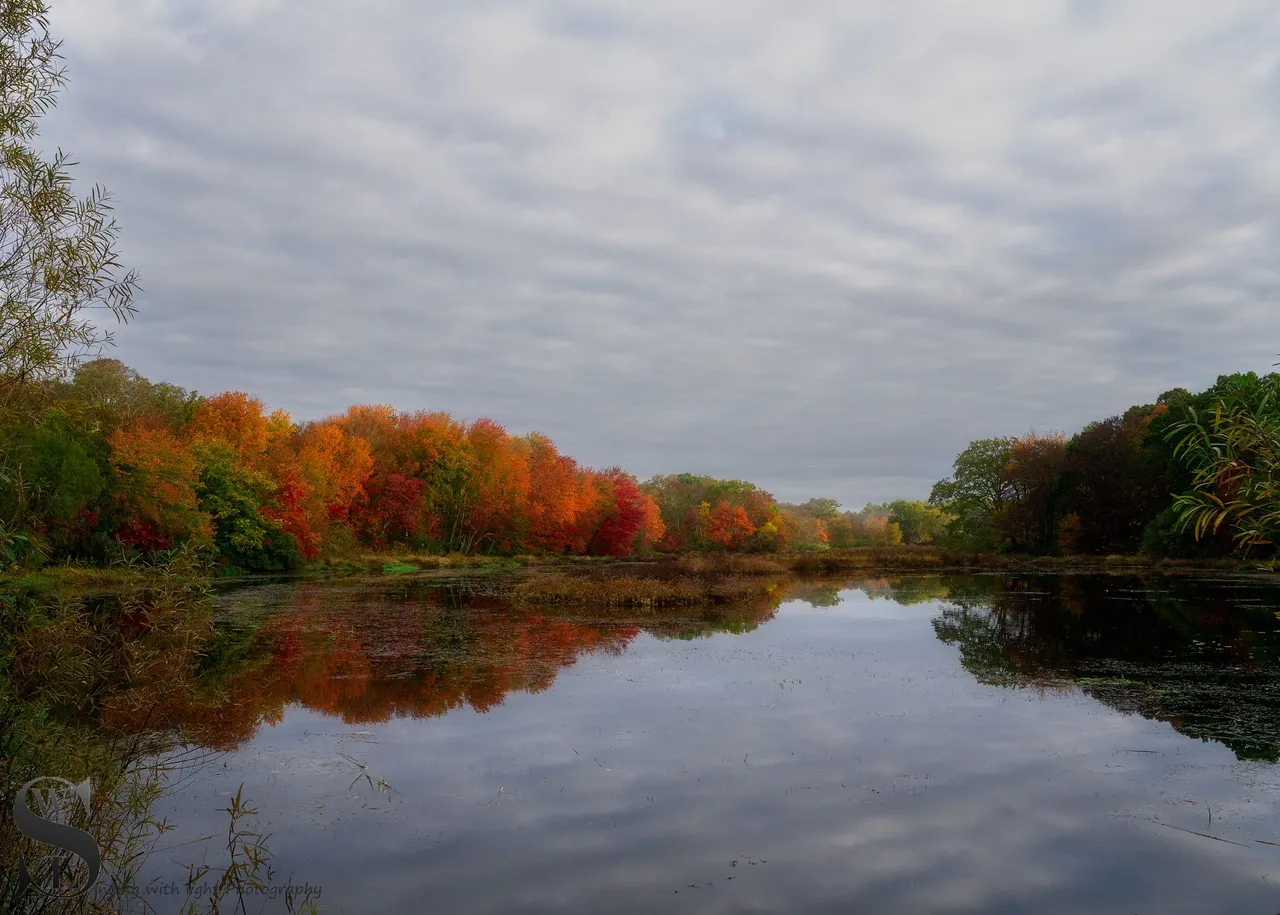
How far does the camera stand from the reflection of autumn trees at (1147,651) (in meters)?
13.4

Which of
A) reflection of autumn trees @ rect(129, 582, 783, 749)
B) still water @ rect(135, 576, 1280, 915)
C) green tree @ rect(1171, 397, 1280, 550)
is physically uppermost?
green tree @ rect(1171, 397, 1280, 550)

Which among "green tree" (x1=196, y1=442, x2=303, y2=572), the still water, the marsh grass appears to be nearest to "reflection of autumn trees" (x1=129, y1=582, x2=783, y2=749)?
the still water

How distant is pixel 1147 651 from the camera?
19.7 meters

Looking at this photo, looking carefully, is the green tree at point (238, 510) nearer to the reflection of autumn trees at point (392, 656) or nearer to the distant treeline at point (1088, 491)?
the reflection of autumn trees at point (392, 656)

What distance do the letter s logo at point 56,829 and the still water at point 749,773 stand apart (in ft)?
2.78

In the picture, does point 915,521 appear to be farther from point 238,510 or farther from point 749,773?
point 749,773

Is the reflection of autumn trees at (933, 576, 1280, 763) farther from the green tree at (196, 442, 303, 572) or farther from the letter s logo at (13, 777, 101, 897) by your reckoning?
the green tree at (196, 442, 303, 572)

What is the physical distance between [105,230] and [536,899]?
7.17m

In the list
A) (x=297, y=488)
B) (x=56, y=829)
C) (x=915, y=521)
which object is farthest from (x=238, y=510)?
(x=915, y=521)

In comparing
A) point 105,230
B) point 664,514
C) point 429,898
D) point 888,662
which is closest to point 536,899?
point 429,898

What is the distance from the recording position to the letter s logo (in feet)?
16.5

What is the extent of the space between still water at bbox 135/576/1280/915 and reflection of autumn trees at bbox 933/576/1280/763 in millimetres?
122

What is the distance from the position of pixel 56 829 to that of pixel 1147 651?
72.1 ft

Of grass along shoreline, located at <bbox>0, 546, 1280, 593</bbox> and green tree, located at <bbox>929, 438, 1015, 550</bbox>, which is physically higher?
green tree, located at <bbox>929, 438, 1015, 550</bbox>
